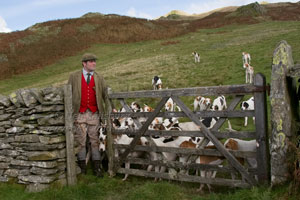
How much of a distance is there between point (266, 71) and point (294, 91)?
11.5 meters

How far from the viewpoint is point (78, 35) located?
40.8m

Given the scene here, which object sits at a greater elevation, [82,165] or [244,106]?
[244,106]

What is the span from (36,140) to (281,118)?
470 cm

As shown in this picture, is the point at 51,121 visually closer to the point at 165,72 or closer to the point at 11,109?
the point at 11,109

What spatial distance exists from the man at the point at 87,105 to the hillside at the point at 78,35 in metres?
27.2

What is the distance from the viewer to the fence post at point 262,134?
210 inches

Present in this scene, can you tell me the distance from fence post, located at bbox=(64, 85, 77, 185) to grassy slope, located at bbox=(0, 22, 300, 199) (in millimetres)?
329

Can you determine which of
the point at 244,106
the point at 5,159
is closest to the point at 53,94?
the point at 5,159

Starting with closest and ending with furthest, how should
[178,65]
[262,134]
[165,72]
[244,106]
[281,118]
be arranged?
[281,118] → [262,134] → [244,106] → [165,72] → [178,65]

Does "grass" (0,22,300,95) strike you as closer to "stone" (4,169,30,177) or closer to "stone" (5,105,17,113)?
"stone" (5,105,17,113)

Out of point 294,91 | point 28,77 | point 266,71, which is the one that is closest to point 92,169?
point 294,91

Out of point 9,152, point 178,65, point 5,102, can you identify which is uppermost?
point 178,65

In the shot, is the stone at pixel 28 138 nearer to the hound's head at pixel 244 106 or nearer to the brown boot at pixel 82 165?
the brown boot at pixel 82 165

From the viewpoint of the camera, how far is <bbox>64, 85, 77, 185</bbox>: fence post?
21.7ft
